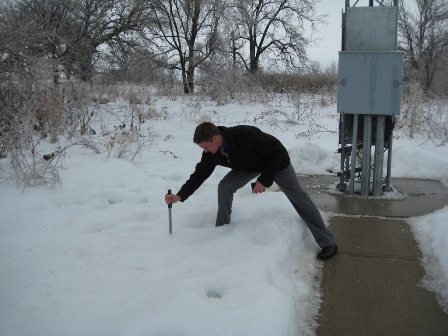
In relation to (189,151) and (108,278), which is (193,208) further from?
(189,151)

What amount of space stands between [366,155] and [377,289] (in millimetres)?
2897

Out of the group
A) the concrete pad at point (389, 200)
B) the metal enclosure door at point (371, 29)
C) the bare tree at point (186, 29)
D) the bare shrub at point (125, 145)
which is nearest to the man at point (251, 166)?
the concrete pad at point (389, 200)

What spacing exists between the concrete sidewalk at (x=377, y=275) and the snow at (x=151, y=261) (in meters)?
0.15

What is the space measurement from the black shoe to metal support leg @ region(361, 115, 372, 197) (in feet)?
7.15

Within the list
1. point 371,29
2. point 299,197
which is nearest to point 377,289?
point 299,197

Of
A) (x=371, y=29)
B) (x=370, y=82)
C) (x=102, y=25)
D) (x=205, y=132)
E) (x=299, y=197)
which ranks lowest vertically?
(x=299, y=197)

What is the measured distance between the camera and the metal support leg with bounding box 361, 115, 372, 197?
596 cm

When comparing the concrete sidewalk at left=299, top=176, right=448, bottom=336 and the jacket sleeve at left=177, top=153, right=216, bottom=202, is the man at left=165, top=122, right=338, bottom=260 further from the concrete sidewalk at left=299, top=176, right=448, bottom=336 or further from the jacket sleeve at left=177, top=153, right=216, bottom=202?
the concrete sidewalk at left=299, top=176, right=448, bottom=336

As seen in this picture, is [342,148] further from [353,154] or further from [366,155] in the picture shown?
[366,155]

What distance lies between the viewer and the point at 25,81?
7.86 m

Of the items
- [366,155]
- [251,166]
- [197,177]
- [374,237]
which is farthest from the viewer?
[366,155]

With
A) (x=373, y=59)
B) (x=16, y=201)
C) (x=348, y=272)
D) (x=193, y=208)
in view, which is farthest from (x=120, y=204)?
(x=373, y=59)

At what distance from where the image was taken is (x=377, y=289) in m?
3.56

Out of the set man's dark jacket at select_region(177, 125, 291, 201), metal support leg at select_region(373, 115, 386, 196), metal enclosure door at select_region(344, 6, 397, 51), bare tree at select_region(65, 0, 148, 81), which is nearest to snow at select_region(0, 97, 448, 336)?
man's dark jacket at select_region(177, 125, 291, 201)
